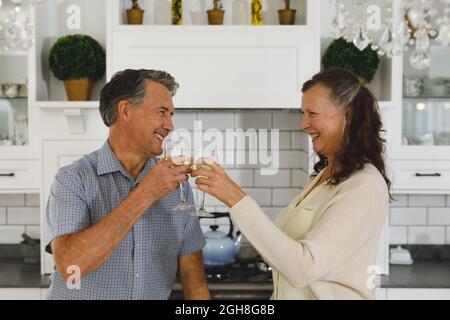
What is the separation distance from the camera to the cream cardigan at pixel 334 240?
1.97 metres

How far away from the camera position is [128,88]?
232 centimetres

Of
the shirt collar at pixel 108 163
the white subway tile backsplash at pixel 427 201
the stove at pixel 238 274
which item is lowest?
the stove at pixel 238 274

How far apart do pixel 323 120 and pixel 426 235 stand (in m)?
2.23

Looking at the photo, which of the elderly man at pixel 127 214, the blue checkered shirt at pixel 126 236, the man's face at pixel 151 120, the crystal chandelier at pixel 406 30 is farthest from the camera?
the crystal chandelier at pixel 406 30

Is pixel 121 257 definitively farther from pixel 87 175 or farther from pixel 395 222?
pixel 395 222

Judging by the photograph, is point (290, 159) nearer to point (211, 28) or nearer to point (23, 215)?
point (211, 28)

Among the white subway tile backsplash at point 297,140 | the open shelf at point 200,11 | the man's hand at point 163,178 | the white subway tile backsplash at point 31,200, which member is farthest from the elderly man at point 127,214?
the white subway tile backsplash at point 31,200

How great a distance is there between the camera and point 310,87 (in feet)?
7.31

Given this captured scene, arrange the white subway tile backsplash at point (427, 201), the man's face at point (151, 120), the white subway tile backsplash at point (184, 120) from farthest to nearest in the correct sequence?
the white subway tile backsplash at point (427, 201) < the white subway tile backsplash at point (184, 120) < the man's face at point (151, 120)

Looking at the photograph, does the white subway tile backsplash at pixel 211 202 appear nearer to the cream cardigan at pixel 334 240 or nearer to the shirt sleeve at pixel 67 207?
the shirt sleeve at pixel 67 207

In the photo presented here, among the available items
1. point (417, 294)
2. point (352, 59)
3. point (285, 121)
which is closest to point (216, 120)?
point (285, 121)

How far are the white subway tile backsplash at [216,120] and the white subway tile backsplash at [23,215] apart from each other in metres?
1.08

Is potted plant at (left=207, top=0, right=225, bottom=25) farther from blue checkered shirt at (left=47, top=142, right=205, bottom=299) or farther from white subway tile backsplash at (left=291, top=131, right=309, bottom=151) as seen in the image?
blue checkered shirt at (left=47, top=142, right=205, bottom=299)
